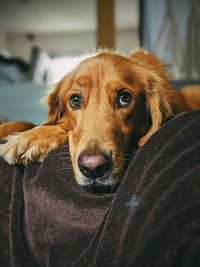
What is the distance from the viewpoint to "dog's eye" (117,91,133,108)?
1.49m

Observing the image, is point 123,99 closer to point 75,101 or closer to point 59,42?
point 75,101

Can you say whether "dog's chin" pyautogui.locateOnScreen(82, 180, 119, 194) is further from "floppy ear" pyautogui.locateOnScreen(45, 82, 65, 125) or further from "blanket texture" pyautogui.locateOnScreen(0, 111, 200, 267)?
"floppy ear" pyautogui.locateOnScreen(45, 82, 65, 125)

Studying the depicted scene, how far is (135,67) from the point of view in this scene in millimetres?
1687

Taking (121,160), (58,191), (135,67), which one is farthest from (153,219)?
(135,67)

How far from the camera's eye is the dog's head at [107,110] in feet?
3.86

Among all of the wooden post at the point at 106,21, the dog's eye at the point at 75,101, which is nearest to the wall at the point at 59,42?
the wooden post at the point at 106,21

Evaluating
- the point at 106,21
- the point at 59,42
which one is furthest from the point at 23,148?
the point at 59,42

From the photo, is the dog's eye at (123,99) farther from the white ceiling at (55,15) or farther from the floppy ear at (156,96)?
the white ceiling at (55,15)

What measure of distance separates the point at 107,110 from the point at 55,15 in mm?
10990

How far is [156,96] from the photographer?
5.33 ft

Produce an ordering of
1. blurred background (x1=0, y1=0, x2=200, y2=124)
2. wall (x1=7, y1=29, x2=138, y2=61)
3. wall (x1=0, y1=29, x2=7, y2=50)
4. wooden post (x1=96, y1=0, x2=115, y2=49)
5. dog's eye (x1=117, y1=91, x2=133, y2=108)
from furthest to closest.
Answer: wall (x1=7, y1=29, x2=138, y2=61) → wall (x1=0, y1=29, x2=7, y2=50) → wooden post (x1=96, y1=0, x2=115, y2=49) → blurred background (x1=0, y1=0, x2=200, y2=124) → dog's eye (x1=117, y1=91, x2=133, y2=108)

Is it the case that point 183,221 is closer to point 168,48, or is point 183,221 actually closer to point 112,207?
point 112,207

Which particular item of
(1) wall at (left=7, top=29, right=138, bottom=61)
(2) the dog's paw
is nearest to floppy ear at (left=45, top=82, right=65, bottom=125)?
(2) the dog's paw

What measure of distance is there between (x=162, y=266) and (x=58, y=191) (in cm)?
45
